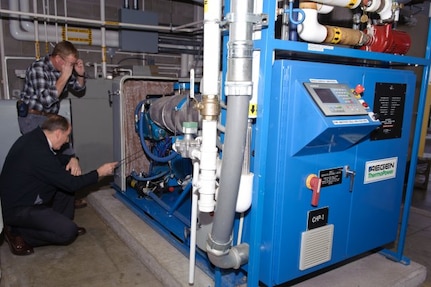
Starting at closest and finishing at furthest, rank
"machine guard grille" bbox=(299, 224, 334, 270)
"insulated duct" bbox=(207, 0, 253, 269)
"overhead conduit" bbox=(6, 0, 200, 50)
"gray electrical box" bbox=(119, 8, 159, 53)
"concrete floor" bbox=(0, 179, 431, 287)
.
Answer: "insulated duct" bbox=(207, 0, 253, 269) < "machine guard grille" bbox=(299, 224, 334, 270) < "concrete floor" bbox=(0, 179, 431, 287) < "overhead conduit" bbox=(6, 0, 200, 50) < "gray electrical box" bbox=(119, 8, 159, 53)

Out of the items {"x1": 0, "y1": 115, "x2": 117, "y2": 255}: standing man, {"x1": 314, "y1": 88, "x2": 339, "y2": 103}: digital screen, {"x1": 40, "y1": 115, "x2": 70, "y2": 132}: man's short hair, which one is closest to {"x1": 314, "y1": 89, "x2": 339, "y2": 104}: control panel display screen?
{"x1": 314, "y1": 88, "x2": 339, "y2": 103}: digital screen

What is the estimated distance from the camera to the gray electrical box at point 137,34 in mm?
4164

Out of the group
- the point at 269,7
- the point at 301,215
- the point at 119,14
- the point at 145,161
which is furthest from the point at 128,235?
the point at 119,14

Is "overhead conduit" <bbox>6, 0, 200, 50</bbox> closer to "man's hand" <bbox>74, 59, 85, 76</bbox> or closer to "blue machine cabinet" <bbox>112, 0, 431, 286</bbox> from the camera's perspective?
"man's hand" <bbox>74, 59, 85, 76</bbox>

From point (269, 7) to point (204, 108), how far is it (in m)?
0.48

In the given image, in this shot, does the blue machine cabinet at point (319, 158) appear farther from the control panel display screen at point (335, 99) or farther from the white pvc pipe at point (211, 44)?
the white pvc pipe at point (211, 44)

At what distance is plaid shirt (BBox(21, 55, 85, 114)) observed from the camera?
2.79m

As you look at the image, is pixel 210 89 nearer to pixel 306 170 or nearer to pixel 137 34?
pixel 306 170

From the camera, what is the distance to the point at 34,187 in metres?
2.33

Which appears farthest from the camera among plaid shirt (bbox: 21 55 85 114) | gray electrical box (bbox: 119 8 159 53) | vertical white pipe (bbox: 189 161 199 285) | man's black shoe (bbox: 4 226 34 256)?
gray electrical box (bbox: 119 8 159 53)

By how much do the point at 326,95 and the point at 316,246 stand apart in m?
0.75

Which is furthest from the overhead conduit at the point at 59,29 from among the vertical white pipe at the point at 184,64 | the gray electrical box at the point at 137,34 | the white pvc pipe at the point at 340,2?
the white pvc pipe at the point at 340,2

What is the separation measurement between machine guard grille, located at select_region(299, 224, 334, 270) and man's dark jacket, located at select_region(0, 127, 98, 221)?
1493 millimetres

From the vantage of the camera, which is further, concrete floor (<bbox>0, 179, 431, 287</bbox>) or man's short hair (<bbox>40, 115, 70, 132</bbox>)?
man's short hair (<bbox>40, 115, 70, 132</bbox>)
